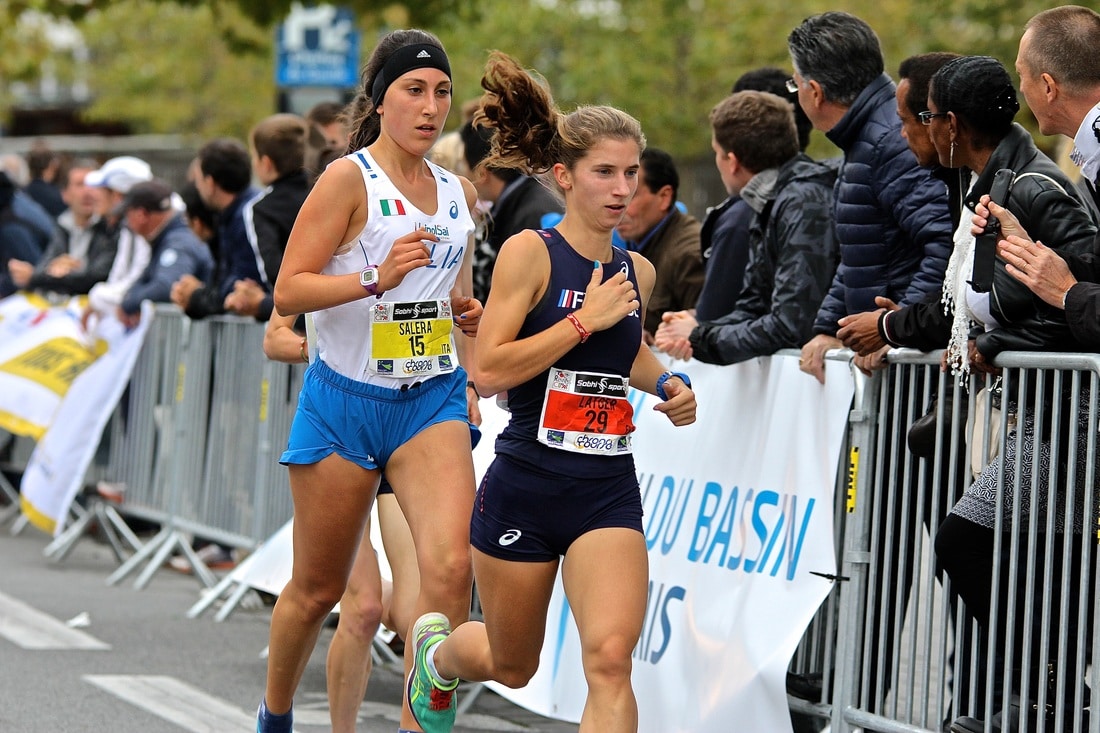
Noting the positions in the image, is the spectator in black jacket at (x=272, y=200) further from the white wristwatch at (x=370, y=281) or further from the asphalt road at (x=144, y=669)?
the white wristwatch at (x=370, y=281)

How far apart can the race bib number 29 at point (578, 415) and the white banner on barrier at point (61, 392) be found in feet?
20.9

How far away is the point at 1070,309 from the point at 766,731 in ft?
5.98

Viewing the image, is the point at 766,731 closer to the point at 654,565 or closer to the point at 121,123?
the point at 654,565

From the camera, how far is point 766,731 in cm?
570

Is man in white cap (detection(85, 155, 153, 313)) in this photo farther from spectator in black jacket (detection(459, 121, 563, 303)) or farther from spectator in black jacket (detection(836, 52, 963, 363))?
spectator in black jacket (detection(836, 52, 963, 363))

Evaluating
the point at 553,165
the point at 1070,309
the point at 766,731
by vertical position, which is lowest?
the point at 766,731

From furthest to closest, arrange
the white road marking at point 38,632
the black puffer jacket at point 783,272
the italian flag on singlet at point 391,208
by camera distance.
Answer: the white road marking at point 38,632
the black puffer jacket at point 783,272
the italian flag on singlet at point 391,208

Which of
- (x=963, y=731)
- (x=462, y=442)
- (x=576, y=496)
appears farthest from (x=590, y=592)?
(x=963, y=731)

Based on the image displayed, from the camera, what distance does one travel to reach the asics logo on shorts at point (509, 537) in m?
4.77

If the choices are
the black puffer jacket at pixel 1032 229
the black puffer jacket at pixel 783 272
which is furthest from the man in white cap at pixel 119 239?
the black puffer jacket at pixel 1032 229

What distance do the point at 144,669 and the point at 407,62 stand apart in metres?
3.36

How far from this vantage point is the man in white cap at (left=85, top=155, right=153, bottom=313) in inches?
431

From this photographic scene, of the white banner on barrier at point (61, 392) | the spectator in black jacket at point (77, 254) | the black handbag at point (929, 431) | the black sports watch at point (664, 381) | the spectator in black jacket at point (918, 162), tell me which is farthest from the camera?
the spectator in black jacket at point (77, 254)

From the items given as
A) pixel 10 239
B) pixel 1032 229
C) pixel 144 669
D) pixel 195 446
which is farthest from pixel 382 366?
pixel 10 239
